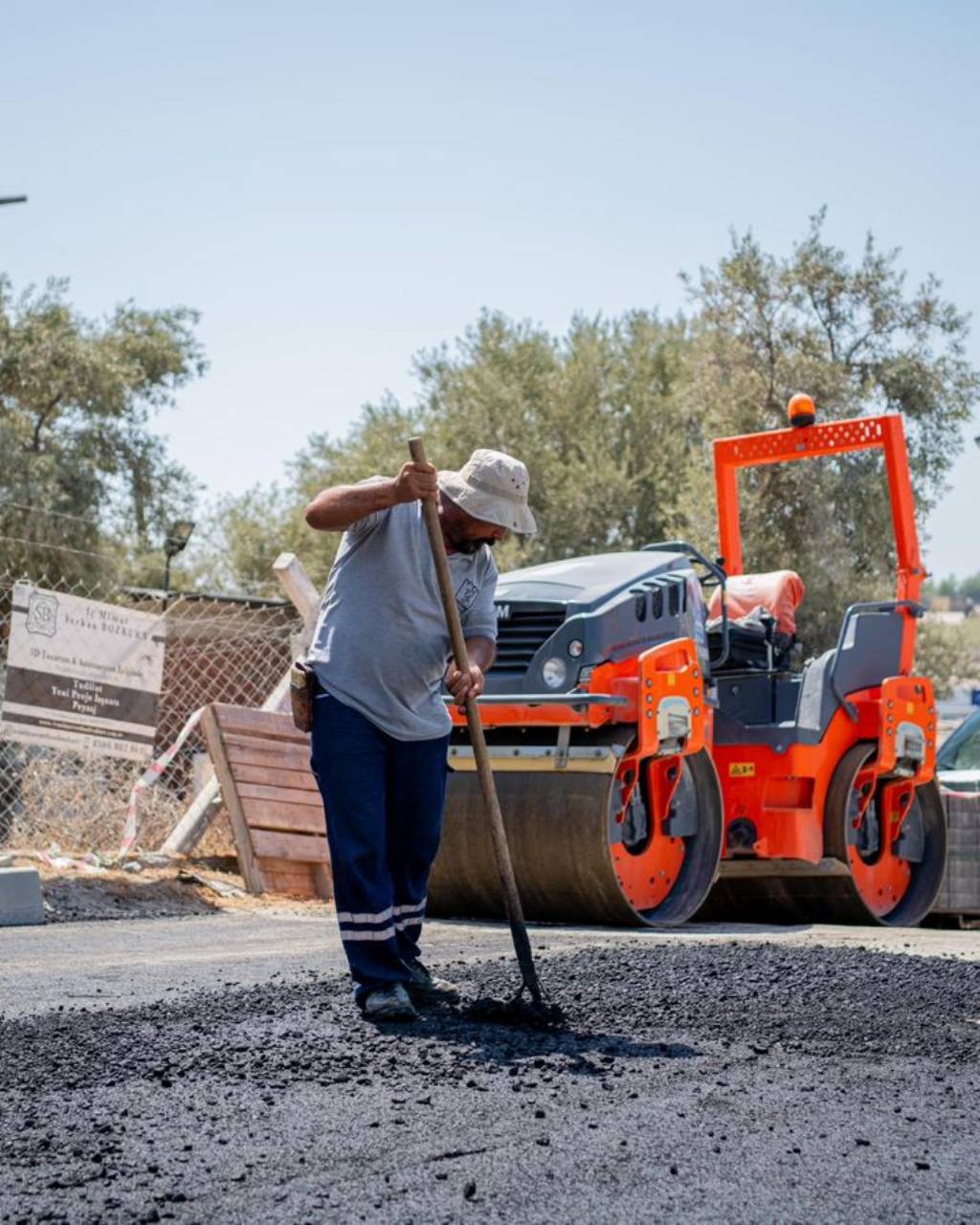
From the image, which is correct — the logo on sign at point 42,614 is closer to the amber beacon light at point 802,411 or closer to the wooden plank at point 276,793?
the wooden plank at point 276,793

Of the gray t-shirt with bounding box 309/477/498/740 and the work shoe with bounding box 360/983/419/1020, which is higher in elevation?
the gray t-shirt with bounding box 309/477/498/740

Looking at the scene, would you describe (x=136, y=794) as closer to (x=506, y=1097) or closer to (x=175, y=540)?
(x=506, y=1097)

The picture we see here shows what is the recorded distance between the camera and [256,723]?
451 inches

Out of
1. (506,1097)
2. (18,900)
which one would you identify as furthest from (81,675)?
(506,1097)

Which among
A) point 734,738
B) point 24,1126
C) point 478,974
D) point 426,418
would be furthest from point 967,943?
point 426,418

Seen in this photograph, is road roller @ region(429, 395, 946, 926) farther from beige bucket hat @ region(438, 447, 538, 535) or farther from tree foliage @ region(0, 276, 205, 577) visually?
tree foliage @ region(0, 276, 205, 577)

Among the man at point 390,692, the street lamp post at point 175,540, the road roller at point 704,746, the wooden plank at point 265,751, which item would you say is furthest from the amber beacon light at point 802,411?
the street lamp post at point 175,540

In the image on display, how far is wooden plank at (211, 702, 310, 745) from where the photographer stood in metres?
11.2

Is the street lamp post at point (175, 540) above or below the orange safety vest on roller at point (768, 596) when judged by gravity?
A: above

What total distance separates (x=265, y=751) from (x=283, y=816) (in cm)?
44

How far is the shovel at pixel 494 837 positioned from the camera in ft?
18.1

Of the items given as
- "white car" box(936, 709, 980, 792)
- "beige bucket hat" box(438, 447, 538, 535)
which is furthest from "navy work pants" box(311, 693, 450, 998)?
"white car" box(936, 709, 980, 792)

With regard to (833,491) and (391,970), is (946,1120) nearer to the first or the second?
(391,970)

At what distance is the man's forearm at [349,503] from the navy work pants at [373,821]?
1.92 ft
